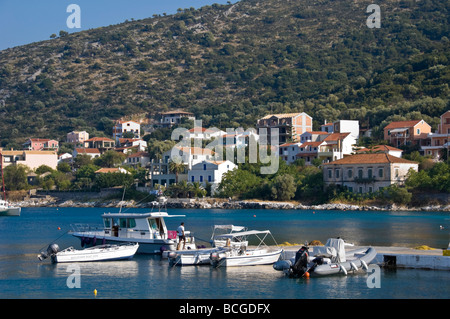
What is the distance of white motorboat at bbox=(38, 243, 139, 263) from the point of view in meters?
33.1

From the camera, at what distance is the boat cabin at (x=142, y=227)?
121ft

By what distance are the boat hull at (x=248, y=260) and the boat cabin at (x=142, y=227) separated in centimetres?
655

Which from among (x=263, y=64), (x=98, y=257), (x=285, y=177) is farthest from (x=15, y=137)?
(x=98, y=257)

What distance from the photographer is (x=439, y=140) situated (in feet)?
291

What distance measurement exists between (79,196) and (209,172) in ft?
72.6

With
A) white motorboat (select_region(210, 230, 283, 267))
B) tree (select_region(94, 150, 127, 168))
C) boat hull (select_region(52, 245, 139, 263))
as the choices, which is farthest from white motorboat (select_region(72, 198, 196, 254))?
tree (select_region(94, 150, 127, 168))

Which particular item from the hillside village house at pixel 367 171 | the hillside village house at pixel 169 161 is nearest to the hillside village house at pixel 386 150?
the hillside village house at pixel 367 171

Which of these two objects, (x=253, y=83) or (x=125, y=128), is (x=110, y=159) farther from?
(x=253, y=83)

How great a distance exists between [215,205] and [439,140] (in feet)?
101

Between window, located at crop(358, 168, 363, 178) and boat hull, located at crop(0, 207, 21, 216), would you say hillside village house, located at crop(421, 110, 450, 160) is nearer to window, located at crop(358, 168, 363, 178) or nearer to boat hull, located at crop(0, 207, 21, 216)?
window, located at crop(358, 168, 363, 178)

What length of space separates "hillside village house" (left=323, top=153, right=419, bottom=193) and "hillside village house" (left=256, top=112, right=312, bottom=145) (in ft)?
86.9

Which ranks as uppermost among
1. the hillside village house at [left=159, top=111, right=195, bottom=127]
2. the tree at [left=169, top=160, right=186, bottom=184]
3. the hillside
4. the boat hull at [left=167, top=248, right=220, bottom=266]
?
the hillside

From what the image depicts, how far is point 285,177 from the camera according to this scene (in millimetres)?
84062

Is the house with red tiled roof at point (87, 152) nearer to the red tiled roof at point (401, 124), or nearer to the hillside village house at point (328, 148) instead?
the hillside village house at point (328, 148)
